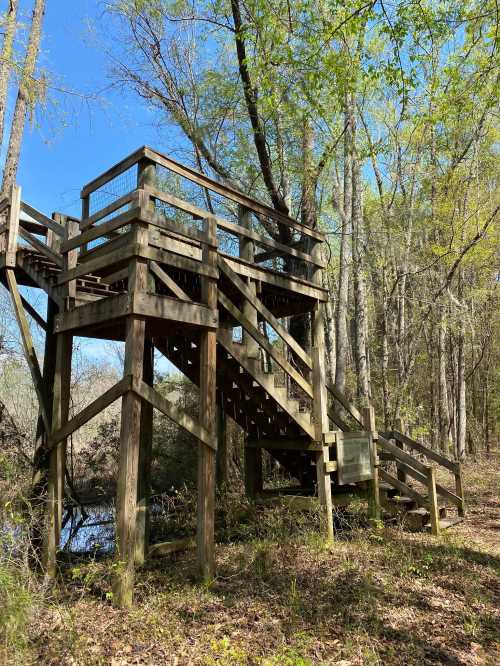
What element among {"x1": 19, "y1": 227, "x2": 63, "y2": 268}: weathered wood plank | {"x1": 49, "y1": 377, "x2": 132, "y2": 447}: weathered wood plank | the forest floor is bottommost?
the forest floor

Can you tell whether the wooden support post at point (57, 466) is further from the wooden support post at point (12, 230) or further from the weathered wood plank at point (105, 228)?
the wooden support post at point (12, 230)

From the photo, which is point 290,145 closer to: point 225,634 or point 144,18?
point 144,18

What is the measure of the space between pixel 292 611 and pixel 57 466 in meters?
3.61

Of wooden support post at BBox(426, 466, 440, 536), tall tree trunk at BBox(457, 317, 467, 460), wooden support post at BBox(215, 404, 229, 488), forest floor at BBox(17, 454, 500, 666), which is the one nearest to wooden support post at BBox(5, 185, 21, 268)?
wooden support post at BBox(215, 404, 229, 488)

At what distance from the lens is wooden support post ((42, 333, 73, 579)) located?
6316 mm

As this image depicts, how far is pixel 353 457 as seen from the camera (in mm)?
8695

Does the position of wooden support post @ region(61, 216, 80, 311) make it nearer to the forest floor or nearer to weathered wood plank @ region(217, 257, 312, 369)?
weathered wood plank @ region(217, 257, 312, 369)

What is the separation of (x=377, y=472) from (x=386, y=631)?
4.68 meters

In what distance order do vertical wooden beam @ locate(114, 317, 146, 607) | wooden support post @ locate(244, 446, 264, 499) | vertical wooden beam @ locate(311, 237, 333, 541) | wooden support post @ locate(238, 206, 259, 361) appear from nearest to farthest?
1. vertical wooden beam @ locate(114, 317, 146, 607)
2. wooden support post @ locate(238, 206, 259, 361)
3. vertical wooden beam @ locate(311, 237, 333, 541)
4. wooden support post @ locate(244, 446, 264, 499)

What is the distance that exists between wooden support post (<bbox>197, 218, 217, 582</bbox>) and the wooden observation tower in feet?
0.05

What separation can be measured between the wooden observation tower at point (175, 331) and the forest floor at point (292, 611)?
478 mm

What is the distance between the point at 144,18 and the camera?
40.1 feet

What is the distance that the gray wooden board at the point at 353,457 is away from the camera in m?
8.35

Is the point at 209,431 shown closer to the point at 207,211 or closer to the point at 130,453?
the point at 130,453
